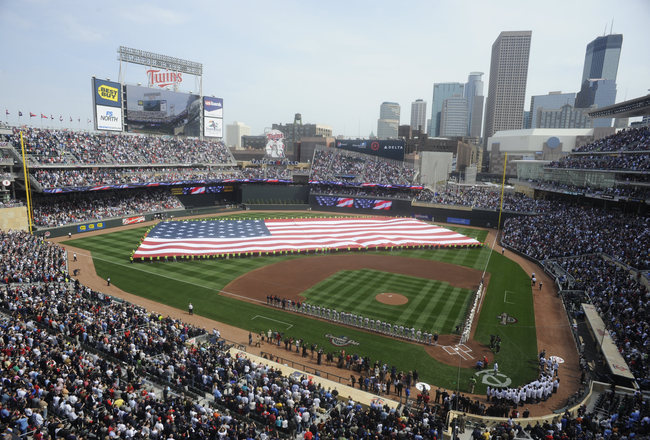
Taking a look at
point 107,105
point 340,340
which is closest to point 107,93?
point 107,105

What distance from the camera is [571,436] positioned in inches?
532

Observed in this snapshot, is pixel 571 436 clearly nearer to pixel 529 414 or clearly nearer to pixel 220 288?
pixel 529 414

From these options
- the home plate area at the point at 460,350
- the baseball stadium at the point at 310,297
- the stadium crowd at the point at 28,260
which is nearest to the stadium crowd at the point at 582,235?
the baseball stadium at the point at 310,297

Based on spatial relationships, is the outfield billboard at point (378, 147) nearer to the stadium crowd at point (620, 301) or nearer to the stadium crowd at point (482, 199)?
the stadium crowd at point (482, 199)

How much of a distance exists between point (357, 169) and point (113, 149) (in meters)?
A: 41.7

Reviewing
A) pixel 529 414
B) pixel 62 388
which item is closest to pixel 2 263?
pixel 62 388

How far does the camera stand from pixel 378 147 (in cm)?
7906

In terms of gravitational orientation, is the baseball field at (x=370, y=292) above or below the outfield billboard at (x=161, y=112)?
below

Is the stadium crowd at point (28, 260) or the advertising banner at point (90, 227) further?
the advertising banner at point (90, 227)

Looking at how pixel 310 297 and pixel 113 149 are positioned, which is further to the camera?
pixel 113 149

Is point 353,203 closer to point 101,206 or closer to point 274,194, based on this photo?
point 274,194

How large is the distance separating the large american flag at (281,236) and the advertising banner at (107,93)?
22074 mm

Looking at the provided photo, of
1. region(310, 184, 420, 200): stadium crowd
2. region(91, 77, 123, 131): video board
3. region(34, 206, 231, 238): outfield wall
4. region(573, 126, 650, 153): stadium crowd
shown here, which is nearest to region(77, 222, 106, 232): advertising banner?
region(34, 206, 231, 238): outfield wall

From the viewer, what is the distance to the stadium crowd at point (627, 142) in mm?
44406
